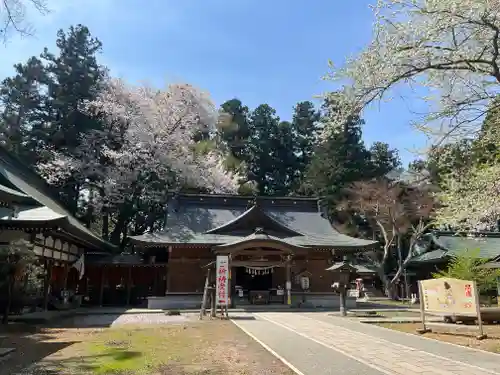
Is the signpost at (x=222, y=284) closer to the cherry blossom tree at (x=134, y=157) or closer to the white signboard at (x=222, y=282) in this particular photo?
the white signboard at (x=222, y=282)

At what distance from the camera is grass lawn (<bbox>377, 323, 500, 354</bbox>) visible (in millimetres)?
8174

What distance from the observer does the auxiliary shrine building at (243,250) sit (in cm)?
2031

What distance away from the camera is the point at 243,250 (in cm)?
2023

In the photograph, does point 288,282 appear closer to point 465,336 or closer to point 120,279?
point 120,279

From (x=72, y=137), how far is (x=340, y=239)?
21186 mm

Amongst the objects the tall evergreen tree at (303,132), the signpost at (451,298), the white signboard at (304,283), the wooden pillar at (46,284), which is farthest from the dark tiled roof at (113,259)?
the tall evergreen tree at (303,132)

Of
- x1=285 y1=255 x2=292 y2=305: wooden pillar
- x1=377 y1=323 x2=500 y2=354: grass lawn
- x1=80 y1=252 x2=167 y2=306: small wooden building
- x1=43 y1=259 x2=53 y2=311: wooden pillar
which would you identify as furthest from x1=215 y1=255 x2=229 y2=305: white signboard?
x1=80 y1=252 x2=167 y2=306: small wooden building

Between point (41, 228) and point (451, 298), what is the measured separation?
12362mm

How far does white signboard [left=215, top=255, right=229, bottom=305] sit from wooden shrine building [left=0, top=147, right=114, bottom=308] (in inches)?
220

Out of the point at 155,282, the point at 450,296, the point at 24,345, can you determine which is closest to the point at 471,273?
the point at 450,296

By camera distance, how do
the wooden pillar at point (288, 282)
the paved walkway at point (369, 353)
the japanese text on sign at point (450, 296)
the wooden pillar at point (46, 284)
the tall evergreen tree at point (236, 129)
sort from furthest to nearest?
the tall evergreen tree at point (236, 129) → the wooden pillar at point (288, 282) → the wooden pillar at point (46, 284) → the japanese text on sign at point (450, 296) → the paved walkway at point (369, 353)

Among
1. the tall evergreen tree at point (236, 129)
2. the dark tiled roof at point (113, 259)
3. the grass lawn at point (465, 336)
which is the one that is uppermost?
the tall evergreen tree at point (236, 129)

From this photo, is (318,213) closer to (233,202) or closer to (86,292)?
(233,202)

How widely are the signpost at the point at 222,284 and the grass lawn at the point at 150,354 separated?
4.06m
